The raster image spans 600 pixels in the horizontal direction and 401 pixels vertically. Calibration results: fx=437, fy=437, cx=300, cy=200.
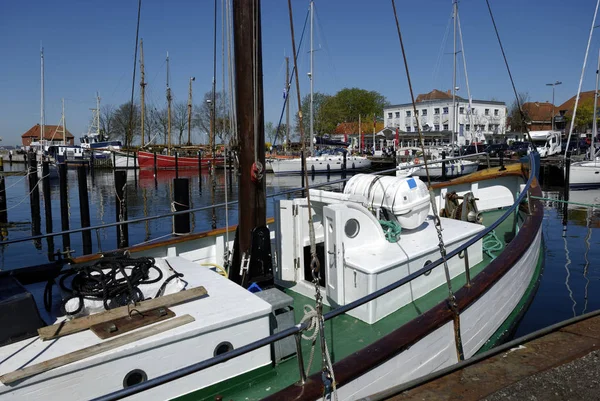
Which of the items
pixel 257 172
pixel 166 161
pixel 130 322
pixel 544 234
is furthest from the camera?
pixel 166 161

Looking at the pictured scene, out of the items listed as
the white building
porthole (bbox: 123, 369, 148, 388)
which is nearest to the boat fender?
porthole (bbox: 123, 369, 148, 388)

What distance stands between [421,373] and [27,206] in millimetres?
27655

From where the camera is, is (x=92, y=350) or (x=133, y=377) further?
(x=133, y=377)

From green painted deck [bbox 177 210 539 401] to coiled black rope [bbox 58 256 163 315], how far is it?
950 millimetres

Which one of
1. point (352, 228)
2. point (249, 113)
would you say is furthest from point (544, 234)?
point (249, 113)

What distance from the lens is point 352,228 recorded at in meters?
5.24

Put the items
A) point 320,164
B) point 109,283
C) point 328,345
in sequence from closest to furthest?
point 109,283 → point 328,345 → point 320,164

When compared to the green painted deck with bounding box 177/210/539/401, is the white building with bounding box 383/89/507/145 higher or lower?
higher

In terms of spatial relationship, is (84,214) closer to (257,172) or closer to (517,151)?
(257,172)

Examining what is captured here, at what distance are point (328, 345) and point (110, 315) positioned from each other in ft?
6.66

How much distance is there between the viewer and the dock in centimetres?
284

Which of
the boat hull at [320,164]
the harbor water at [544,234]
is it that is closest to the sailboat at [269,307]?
the harbor water at [544,234]

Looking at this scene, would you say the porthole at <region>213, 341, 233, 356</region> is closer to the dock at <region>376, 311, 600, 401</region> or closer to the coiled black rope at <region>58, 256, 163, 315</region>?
Answer: the coiled black rope at <region>58, 256, 163, 315</region>

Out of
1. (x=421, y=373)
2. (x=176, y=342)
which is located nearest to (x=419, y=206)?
(x=421, y=373)
